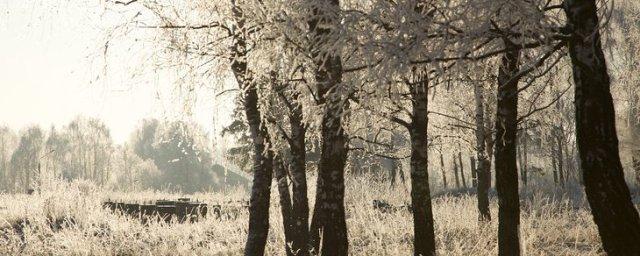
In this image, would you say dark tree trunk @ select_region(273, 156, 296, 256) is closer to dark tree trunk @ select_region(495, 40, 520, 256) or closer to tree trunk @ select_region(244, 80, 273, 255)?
tree trunk @ select_region(244, 80, 273, 255)

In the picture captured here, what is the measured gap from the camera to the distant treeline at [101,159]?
59281 mm

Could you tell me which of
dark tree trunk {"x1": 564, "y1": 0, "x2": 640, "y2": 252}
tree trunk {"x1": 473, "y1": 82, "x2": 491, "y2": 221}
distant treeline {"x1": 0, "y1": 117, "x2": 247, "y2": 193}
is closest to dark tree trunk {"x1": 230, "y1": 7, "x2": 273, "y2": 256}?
dark tree trunk {"x1": 564, "y1": 0, "x2": 640, "y2": 252}

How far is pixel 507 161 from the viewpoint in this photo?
20.3ft

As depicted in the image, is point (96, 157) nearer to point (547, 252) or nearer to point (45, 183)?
point (45, 183)

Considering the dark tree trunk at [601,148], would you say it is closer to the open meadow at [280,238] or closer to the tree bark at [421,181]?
the tree bark at [421,181]

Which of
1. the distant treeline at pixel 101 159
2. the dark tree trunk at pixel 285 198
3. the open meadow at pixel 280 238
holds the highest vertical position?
the distant treeline at pixel 101 159

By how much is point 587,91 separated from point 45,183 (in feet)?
45.1

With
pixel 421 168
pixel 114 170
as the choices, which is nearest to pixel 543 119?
pixel 421 168

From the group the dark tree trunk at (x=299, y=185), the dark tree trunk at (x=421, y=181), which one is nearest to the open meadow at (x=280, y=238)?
the dark tree trunk at (x=421, y=181)

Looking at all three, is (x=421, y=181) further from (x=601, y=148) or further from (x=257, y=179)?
(x=601, y=148)

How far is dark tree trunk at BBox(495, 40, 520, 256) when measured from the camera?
604cm

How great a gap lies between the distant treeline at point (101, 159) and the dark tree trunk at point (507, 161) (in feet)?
166

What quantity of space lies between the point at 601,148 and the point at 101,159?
2599 inches

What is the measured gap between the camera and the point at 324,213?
18.6 feet
